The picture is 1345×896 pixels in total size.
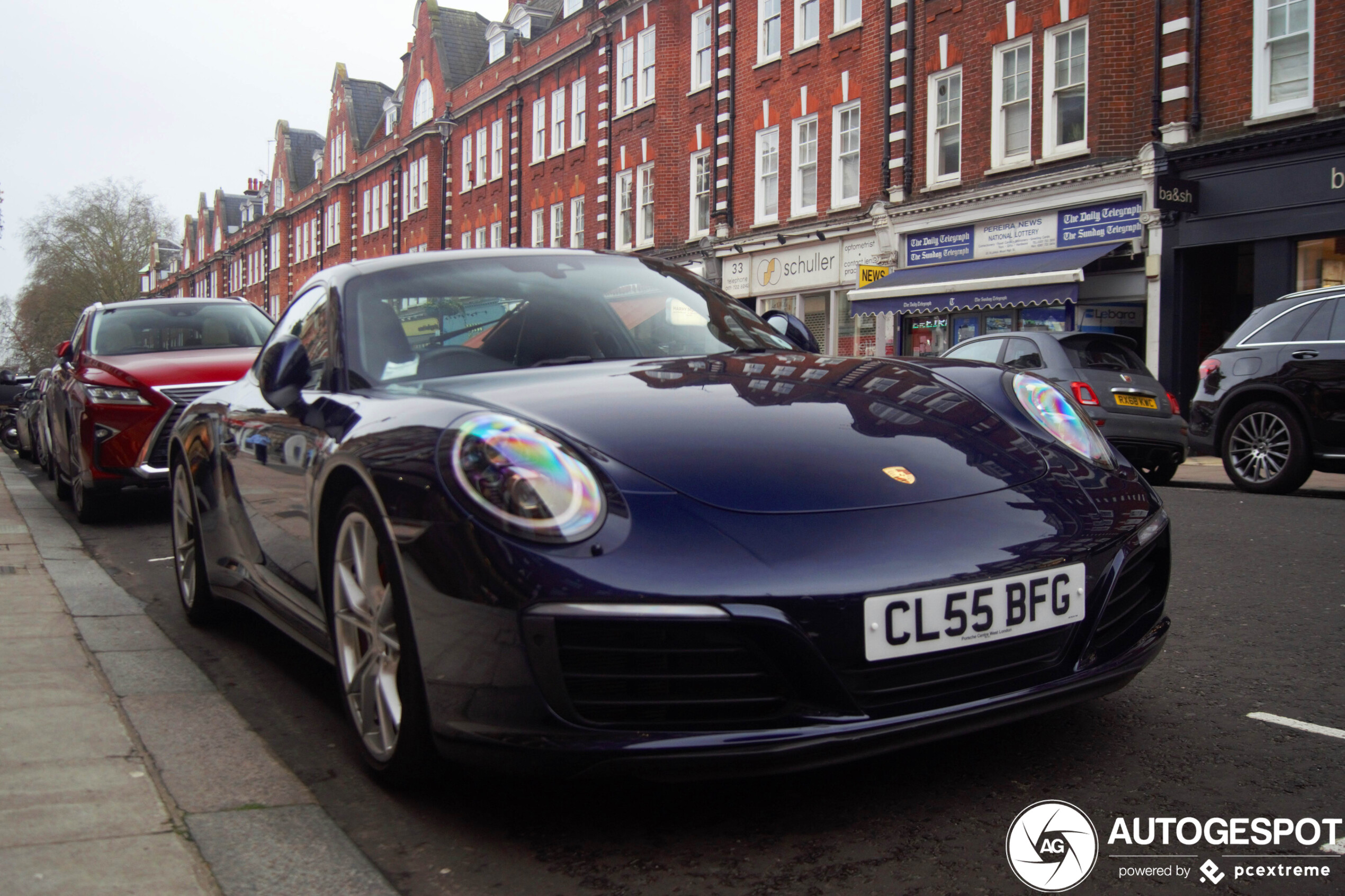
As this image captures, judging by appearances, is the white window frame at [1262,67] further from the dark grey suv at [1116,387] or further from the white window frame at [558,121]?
the white window frame at [558,121]

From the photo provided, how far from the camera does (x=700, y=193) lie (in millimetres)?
29344

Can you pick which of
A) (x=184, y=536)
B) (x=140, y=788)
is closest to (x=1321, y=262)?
(x=184, y=536)

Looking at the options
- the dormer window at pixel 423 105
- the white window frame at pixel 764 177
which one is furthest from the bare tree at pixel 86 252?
the white window frame at pixel 764 177

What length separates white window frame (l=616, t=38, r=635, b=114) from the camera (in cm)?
3167

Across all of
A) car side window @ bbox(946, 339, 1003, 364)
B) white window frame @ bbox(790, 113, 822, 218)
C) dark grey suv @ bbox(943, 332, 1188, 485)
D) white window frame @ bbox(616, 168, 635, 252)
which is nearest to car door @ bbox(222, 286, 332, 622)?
dark grey suv @ bbox(943, 332, 1188, 485)

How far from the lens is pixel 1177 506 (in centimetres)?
851

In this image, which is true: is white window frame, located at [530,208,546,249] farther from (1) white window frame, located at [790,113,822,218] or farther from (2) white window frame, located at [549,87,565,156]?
(1) white window frame, located at [790,113,822,218]

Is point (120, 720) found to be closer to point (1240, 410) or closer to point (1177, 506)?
point (1177, 506)

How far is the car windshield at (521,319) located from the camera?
3434 mm

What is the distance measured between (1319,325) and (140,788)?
944cm

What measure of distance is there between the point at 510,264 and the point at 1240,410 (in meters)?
8.12

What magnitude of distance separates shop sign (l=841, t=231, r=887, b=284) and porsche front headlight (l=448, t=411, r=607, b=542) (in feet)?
68.9

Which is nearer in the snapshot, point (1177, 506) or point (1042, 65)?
point (1177, 506)

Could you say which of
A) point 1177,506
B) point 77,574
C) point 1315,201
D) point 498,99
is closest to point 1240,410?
point 1177,506
